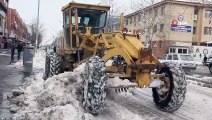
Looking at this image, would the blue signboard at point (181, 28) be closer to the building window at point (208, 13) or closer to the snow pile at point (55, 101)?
the building window at point (208, 13)

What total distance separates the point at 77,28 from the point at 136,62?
Result: 358cm

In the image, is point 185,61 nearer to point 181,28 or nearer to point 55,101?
point 55,101

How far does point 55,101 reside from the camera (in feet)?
27.1

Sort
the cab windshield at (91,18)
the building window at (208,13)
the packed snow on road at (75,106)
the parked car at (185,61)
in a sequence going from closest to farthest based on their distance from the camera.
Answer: the packed snow on road at (75,106), the cab windshield at (91,18), the parked car at (185,61), the building window at (208,13)

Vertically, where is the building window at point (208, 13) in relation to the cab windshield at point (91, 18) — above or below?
above

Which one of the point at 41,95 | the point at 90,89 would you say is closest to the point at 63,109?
the point at 90,89

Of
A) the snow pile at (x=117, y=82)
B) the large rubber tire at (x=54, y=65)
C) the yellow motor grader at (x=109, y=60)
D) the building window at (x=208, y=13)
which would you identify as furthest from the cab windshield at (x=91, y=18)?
the building window at (x=208, y=13)

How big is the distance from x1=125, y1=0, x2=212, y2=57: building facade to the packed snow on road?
38346 millimetres

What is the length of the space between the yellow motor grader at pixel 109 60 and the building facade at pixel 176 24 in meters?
36.9

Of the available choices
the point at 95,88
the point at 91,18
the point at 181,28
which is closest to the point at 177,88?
the point at 95,88

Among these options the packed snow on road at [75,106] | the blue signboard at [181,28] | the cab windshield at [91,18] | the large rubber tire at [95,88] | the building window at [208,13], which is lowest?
the packed snow on road at [75,106]

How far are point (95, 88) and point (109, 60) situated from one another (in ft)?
5.84

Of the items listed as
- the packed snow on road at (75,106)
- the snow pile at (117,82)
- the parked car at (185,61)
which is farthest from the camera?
the parked car at (185,61)

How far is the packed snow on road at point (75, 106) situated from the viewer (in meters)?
7.43
